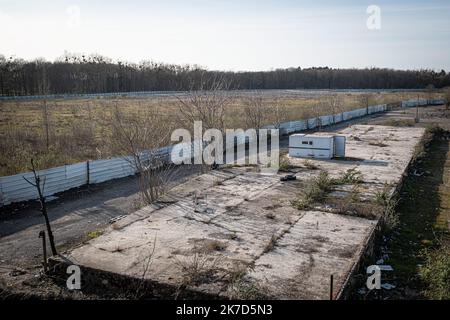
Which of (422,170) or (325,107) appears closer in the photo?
(422,170)

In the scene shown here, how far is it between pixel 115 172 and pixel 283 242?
Answer: 8233 millimetres

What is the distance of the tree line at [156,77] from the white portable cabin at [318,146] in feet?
80.4

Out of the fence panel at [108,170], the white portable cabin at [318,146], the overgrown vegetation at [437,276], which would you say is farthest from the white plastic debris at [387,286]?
the white portable cabin at [318,146]

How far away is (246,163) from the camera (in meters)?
15.4

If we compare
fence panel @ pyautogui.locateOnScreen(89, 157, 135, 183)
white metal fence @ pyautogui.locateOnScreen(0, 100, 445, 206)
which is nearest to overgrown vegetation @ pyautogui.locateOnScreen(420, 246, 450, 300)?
white metal fence @ pyautogui.locateOnScreen(0, 100, 445, 206)

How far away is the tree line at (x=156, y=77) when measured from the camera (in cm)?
5588

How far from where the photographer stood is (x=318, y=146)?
16312mm

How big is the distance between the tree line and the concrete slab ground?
29863 millimetres

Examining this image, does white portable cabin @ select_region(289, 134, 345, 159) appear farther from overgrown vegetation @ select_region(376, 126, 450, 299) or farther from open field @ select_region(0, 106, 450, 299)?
overgrown vegetation @ select_region(376, 126, 450, 299)

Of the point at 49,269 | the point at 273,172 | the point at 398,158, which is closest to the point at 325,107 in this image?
the point at 398,158

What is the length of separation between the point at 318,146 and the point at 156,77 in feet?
204

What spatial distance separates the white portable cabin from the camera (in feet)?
53.0

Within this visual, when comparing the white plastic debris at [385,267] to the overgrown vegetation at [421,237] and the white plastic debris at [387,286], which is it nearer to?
the overgrown vegetation at [421,237]
